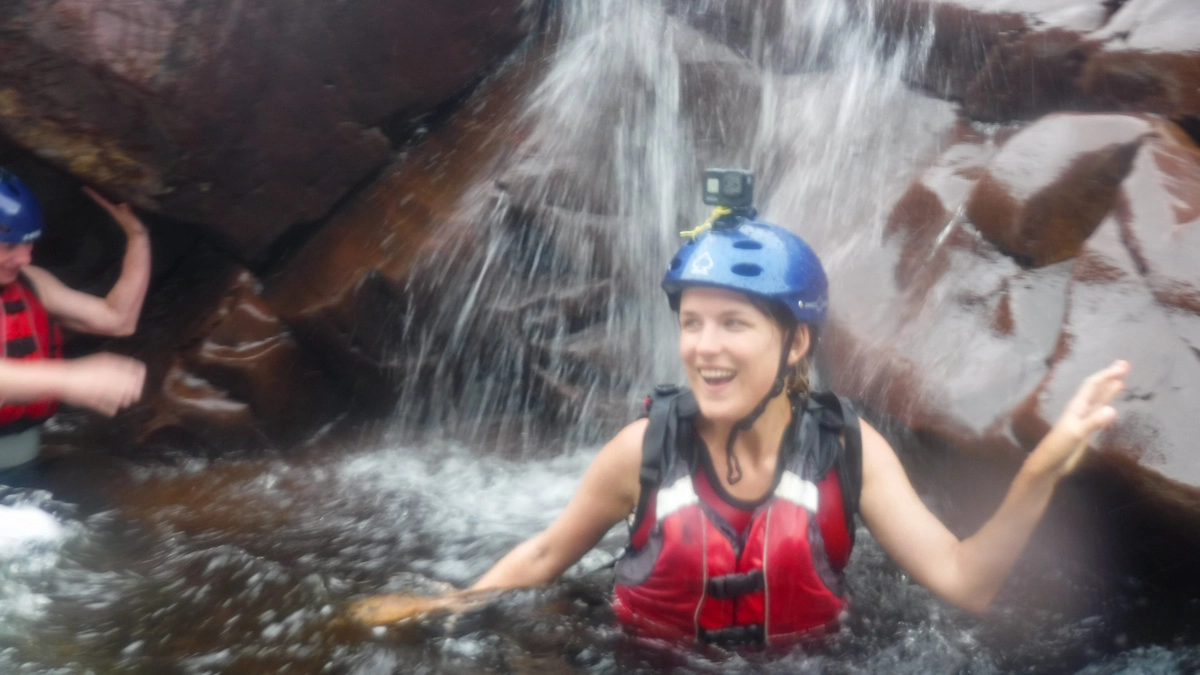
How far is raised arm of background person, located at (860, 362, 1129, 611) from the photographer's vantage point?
2359 mm

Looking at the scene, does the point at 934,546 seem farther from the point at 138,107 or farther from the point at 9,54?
the point at 9,54

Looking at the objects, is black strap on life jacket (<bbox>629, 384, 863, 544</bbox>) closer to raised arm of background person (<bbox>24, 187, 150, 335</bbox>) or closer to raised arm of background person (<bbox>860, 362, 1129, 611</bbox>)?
raised arm of background person (<bbox>860, 362, 1129, 611</bbox>)

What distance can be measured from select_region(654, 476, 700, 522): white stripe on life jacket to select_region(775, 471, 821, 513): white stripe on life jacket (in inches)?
10.1

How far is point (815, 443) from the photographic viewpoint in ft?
9.78

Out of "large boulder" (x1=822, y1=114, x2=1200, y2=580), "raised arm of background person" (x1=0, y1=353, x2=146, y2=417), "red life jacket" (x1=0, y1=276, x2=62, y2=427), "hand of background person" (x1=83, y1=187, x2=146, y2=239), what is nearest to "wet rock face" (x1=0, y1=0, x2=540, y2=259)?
"hand of background person" (x1=83, y1=187, x2=146, y2=239)

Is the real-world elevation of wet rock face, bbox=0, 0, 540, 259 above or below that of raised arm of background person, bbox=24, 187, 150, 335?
above

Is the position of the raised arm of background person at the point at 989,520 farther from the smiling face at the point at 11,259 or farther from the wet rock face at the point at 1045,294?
the smiling face at the point at 11,259

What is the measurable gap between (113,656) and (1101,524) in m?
3.42

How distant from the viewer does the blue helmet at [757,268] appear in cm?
285

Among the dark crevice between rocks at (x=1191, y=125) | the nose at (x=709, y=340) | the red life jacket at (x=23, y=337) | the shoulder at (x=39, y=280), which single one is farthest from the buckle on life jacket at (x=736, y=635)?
the shoulder at (x=39, y=280)

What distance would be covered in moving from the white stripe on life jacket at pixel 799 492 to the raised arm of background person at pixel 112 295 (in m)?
3.88

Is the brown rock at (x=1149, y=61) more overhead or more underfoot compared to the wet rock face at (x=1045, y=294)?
more overhead

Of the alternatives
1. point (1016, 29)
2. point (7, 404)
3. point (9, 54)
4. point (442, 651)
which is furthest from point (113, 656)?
point (1016, 29)

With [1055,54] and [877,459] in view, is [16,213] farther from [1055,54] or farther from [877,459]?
[1055,54]
